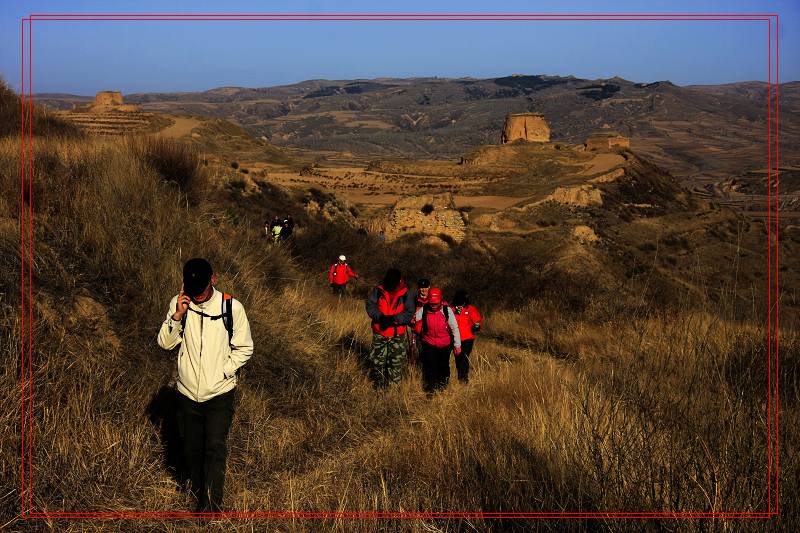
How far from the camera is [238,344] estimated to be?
3.89 m

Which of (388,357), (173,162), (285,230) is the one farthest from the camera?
(285,230)

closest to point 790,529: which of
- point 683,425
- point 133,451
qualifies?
point 683,425

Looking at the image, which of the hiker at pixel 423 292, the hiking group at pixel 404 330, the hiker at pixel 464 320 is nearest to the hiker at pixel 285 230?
the hiker at pixel 464 320

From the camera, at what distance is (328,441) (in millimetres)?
5051

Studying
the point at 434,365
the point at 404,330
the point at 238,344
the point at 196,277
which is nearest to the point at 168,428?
the point at 238,344

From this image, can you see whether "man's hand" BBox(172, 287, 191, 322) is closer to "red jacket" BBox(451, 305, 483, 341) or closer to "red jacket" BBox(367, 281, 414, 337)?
"red jacket" BBox(367, 281, 414, 337)

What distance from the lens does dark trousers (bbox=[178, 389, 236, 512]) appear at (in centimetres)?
385

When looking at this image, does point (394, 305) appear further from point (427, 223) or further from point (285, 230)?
point (427, 223)

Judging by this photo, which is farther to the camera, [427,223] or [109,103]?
[109,103]

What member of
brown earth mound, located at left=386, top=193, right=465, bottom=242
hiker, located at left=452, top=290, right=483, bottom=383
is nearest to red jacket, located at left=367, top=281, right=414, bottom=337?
hiker, located at left=452, top=290, right=483, bottom=383

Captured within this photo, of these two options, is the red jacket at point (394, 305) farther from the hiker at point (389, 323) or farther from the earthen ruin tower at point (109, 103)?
the earthen ruin tower at point (109, 103)

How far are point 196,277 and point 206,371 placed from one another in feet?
1.89

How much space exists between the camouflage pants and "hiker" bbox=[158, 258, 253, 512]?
110 inches

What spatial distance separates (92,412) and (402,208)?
990 inches
